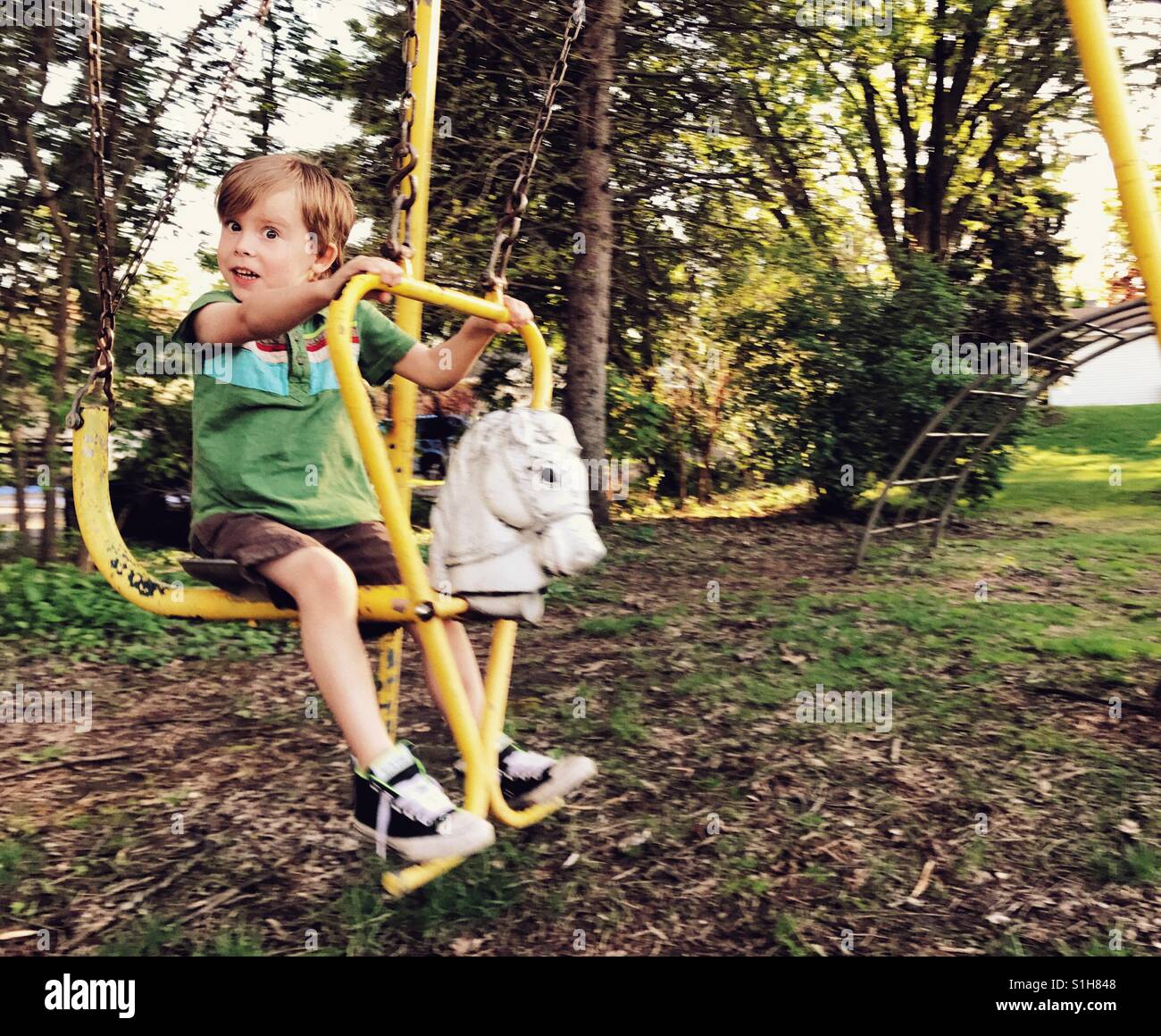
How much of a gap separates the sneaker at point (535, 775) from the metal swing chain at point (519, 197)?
103 cm

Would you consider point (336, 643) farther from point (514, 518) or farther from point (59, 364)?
point (59, 364)

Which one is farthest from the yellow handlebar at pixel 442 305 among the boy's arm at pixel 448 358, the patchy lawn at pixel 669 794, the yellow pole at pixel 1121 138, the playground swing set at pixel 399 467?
the yellow pole at pixel 1121 138

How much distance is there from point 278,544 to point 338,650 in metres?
0.26

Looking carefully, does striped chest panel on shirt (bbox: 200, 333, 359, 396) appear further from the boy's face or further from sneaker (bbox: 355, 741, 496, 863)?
Result: sneaker (bbox: 355, 741, 496, 863)

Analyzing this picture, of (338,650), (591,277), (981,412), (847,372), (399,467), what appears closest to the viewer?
(338,650)

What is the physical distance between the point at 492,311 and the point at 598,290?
16.2 feet

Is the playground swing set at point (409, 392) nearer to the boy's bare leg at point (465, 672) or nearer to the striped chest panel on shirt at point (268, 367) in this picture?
the boy's bare leg at point (465, 672)

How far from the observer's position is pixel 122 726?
387cm

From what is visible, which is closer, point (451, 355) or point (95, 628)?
point (451, 355)

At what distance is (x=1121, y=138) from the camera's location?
2.52 m

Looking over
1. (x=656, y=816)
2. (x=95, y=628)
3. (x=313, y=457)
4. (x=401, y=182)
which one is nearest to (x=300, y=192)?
(x=401, y=182)

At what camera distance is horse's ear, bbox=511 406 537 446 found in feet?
6.41
